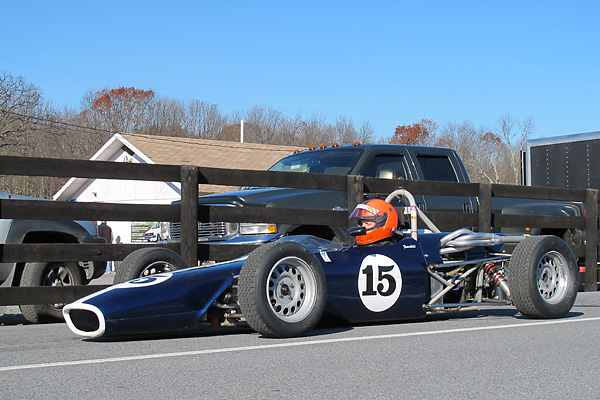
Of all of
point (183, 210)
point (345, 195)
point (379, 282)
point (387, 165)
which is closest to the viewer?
point (379, 282)

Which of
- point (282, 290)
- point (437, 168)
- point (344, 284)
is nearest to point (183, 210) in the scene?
point (344, 284)

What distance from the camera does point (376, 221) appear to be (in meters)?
7.41

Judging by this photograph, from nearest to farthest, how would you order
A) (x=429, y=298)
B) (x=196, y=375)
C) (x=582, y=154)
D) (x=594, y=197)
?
(x=196, y=375) < (x=429, y=298) < (x=594, y=197) < (x=582, y=154)

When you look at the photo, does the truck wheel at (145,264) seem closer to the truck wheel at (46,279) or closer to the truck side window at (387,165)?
the truck wheel at (46,279)

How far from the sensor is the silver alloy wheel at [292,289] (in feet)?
21.2

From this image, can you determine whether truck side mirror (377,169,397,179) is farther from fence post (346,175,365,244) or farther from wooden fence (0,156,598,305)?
fence post (346,175,365,244)

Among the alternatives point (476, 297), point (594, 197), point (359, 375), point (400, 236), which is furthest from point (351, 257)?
point (594, 197)

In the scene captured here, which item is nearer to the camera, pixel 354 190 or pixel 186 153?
pixel 354 190

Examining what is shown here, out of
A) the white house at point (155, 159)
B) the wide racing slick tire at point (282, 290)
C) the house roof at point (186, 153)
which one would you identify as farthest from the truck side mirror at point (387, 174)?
the white house at point (155, 159)

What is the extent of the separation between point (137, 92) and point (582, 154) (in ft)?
158

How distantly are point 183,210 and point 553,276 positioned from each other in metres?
4.10

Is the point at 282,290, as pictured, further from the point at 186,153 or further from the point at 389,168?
the point at 186,153

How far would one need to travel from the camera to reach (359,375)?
4883 millimetres

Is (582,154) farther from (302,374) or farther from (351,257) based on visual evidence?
(302,374)
